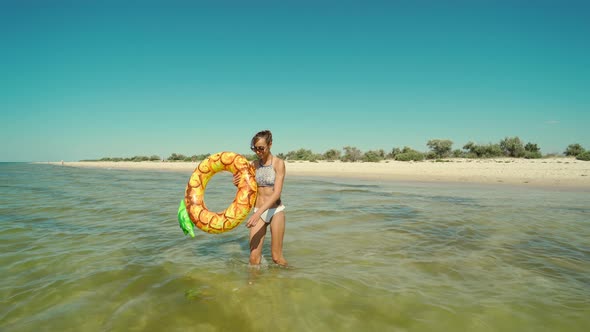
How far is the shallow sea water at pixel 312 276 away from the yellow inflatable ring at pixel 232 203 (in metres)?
0.79

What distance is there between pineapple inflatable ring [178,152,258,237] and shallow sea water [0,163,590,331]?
0.77 meters

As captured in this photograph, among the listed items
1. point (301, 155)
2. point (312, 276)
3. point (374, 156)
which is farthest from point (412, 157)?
point (312, 276)

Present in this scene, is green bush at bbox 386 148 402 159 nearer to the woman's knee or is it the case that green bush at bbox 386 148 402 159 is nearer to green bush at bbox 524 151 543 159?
green bush at bbox 524 151 543 159

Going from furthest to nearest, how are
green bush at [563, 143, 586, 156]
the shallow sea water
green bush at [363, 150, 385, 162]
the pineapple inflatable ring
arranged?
green bush at [363, 150, 385, 162] < green bush at [563, 143, 586, 156] < the pineapple inflatable ring < the shallow sea water

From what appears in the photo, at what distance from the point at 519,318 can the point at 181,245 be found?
559 centimetres

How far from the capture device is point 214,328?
10.1 feet

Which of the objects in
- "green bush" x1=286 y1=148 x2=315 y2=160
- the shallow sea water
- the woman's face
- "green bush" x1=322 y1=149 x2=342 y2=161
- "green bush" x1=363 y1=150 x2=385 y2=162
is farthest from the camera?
"green bush" x1=286 y1=148 x2=315 y2=160

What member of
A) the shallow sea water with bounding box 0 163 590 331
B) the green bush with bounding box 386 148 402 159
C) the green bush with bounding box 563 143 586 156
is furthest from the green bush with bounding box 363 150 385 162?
the shallow sea water with bounding box 0 163 590 331

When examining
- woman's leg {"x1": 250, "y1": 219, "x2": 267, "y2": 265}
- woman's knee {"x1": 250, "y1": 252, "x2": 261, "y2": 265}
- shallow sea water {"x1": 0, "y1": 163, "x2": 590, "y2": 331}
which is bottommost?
shallow sea water {"x1": 0, "y1": 163, "x2": 590, "y2": 331}

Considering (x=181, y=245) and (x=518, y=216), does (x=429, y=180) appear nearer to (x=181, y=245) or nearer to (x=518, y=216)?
(x=518, y=216)

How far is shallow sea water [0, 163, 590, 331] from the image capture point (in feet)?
10.6

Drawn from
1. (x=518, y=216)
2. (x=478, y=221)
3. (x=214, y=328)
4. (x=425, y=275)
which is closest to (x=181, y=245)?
(x=214, y=328)

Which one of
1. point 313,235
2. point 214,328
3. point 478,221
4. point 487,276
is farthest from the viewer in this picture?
point 478,221

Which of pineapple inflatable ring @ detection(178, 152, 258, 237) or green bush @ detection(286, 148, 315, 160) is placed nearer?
pineapple inflatable ring @ detection(178, 152, 258, 237)
